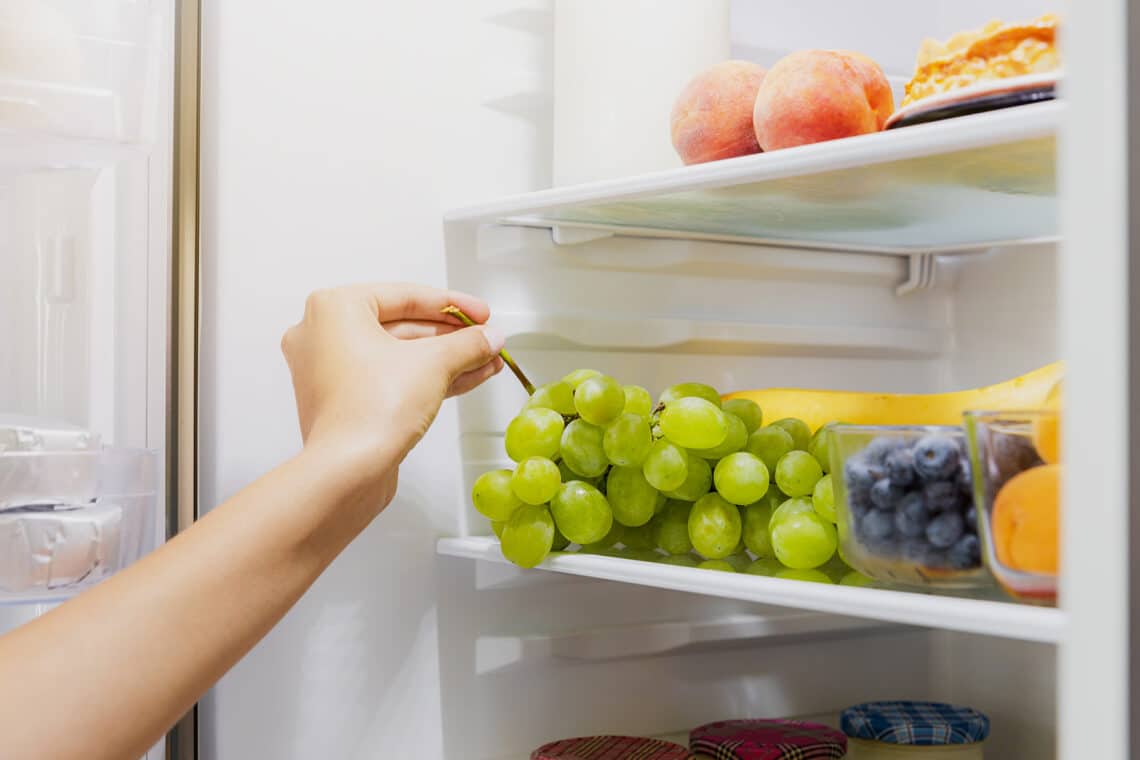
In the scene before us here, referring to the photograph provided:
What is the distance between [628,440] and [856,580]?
0.23m

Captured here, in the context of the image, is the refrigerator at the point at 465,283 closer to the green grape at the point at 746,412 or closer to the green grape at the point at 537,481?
the green grape at the point at 537,481

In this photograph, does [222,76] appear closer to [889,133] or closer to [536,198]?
[536,198]

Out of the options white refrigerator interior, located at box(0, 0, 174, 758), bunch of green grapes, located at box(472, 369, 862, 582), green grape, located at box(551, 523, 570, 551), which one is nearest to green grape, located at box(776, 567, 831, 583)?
bunch of green grapes, located at box(472, 369, 862, 582)

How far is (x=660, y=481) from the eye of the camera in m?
0.94

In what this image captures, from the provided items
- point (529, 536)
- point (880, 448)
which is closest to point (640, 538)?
point (529, 536)

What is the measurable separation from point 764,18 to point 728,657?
0.72 metres

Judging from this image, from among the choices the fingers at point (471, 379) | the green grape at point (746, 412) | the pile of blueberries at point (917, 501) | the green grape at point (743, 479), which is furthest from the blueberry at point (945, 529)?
the fingers at point (471, 379)

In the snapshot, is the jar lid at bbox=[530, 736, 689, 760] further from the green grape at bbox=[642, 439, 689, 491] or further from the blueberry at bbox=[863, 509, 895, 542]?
the blueberry at bbox=[863, 509, 895, 542]

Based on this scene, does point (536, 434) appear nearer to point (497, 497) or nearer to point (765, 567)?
point (497, 497)

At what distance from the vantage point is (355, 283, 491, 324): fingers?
978mm

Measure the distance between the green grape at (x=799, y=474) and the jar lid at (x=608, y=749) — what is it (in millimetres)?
284

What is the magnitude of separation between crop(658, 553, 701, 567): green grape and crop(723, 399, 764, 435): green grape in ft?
0.42

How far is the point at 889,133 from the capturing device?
739mm

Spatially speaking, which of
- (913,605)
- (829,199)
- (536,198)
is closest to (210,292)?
(536,198)
